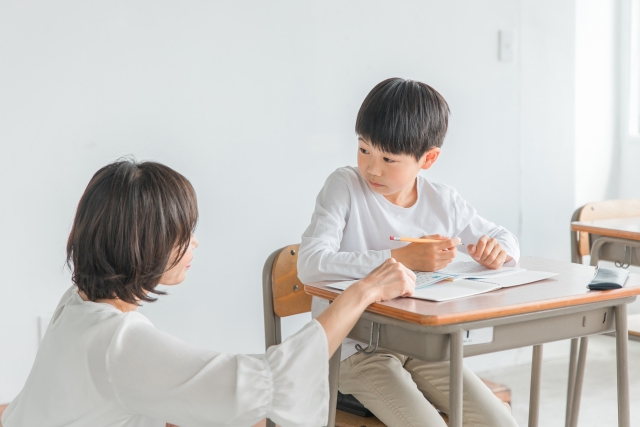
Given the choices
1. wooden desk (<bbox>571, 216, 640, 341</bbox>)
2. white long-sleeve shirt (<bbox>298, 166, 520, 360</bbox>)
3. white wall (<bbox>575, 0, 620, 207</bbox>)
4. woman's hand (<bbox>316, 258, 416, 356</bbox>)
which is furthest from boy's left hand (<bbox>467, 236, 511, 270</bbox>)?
white wall (<bbox>575, 0, 620, 207</bbox>)

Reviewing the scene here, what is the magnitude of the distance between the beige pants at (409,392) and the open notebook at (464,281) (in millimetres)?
216

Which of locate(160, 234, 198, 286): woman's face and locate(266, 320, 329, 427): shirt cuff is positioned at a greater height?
locate(160, 234, 198, 286): woman's face

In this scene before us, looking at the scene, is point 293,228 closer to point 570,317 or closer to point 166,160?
point 166,160

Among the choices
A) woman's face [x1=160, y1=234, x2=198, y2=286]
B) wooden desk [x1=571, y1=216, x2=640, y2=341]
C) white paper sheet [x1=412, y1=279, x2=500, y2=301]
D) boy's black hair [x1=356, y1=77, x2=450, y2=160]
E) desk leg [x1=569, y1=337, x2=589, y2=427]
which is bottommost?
desk leg [x1=569, y1=337, x2=589, y2=427]

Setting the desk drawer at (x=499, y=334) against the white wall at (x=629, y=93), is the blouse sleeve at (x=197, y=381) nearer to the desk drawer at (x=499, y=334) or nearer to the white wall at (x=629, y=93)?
the desk drawer at (x=499, y=334)

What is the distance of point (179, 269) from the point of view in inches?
48.9

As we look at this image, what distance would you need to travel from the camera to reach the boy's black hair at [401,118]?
71.1 inches

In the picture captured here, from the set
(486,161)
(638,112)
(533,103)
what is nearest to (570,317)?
(486,161)

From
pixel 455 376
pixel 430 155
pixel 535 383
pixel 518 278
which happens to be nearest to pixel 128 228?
pixel 455 376

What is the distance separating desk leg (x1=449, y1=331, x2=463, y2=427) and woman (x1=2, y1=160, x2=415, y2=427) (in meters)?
0.25

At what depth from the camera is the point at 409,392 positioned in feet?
5.23

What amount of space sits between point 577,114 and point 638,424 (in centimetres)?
171

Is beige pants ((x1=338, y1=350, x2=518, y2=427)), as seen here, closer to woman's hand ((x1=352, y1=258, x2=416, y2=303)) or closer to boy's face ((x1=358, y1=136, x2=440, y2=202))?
woman's hand ((x1=352, y1=258, x2=416, y2=303))

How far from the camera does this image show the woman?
105cm
